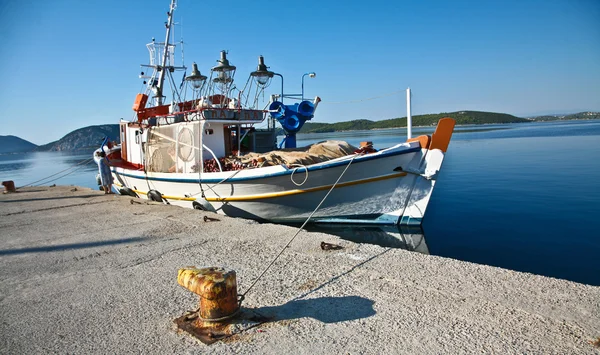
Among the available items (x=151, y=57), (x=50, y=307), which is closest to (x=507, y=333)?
(x=50, y=307)

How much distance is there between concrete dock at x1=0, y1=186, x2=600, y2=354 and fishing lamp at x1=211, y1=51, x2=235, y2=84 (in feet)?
24.3

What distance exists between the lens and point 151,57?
1518 cm

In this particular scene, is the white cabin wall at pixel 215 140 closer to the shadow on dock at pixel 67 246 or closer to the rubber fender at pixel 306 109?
the rubber fender at pixel 306 109

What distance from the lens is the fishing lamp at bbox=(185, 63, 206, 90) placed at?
1484 centimetres

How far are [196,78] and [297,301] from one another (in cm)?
1303

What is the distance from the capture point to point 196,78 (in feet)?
48.8

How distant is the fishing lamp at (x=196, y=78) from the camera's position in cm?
1484

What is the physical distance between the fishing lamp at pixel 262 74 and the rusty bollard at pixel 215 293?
9705mm

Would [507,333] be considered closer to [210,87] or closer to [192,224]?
[192,224]

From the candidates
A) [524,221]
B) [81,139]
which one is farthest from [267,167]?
[81,139]

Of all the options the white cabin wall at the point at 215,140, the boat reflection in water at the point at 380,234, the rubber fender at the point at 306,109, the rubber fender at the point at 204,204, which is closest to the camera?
the boat reflection in water at the point at 380,234

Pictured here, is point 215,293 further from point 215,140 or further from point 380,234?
point 215,140

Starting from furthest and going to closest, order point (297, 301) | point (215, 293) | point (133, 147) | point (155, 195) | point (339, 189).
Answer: point (133, 147)
point (155, 195)
point (339, 189)
point (297, 301)
point (215, 293)

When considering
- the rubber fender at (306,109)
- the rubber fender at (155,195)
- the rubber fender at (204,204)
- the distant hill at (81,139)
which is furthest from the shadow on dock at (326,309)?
the distant hill at (81,139)
